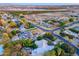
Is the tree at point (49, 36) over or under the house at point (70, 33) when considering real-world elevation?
under

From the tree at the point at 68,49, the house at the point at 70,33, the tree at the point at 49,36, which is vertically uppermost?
the house at the point at 70,33

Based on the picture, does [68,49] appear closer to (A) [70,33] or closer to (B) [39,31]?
(A) [70,33]

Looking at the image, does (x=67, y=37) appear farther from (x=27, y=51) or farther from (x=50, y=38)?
(x=27, y=51)

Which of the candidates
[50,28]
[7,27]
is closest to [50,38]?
[50,28]

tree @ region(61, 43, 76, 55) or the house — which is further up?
the house

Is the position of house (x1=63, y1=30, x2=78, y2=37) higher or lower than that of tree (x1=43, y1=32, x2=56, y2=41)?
higher

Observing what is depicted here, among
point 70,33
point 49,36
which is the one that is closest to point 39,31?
point 49,36

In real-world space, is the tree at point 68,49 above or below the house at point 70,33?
below

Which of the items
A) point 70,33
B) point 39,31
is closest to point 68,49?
point 70,33

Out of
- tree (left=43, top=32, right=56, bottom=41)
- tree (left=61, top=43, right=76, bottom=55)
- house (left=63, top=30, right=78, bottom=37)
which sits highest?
house (left=63, top=30, right=78, bottom=37)

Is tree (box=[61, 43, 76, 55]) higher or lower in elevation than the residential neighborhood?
lower

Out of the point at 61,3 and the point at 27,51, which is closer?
the point at 27,51
